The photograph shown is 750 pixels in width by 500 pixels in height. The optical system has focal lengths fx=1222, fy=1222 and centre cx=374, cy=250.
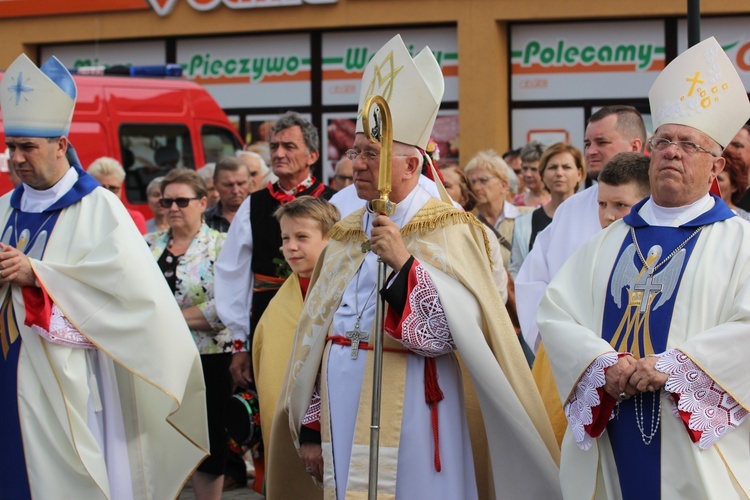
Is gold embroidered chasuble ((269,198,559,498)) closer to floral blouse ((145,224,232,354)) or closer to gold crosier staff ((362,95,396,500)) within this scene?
gold crosier staff ((362,95,396,500))

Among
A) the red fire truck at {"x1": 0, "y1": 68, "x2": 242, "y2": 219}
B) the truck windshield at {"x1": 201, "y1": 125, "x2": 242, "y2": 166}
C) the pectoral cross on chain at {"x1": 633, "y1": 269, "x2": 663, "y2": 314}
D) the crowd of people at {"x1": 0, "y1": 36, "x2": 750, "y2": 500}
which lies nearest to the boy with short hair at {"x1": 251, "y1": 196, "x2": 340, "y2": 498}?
the crowd of people at {"x1": 0, "y1": 36, "x2": 750, "y2": 500}

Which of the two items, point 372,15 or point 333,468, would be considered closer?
point 333,468

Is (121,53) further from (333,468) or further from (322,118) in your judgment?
(333,468)

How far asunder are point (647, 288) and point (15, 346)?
298 cm

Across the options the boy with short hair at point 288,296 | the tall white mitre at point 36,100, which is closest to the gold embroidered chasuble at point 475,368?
the boy with short hair at point 288,296

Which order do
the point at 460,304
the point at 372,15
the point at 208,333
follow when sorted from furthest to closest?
the point at 372,15, the point at 208,333, the point at 460,304

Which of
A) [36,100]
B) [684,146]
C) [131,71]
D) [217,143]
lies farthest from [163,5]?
[684,146]

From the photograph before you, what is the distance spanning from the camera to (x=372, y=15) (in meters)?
16.9

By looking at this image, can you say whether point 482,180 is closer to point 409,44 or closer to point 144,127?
point 144,127

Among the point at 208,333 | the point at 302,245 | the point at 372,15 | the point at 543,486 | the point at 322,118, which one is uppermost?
the point at 372,15

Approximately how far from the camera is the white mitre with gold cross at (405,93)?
502cm

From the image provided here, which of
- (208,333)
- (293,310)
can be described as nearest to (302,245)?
(293,310)

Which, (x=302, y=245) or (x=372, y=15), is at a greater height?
(x=372, y=15)

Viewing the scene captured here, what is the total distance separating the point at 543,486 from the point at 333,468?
2.78 feet
